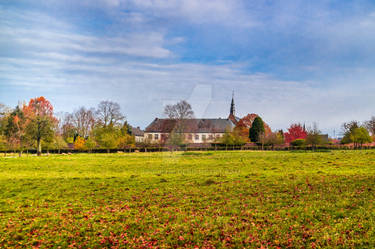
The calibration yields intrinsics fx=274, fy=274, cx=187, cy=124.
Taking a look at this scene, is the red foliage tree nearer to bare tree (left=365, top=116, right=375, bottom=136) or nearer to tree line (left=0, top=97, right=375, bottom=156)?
tree line (left=0, top=97, right=375, bottom=156)

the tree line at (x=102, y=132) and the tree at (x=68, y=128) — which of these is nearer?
the tree line at (x=102, y=132)

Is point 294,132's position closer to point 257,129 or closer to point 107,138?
point 257,129

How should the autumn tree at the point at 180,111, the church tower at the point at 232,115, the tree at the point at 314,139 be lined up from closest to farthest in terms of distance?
1. the autumn tree at the point at 180,111
2. the tree at the point at 314,139
3. the church tower at the point at 232,115

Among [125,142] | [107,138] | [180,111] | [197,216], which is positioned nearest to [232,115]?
[125,142]

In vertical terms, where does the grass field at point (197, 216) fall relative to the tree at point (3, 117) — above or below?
below

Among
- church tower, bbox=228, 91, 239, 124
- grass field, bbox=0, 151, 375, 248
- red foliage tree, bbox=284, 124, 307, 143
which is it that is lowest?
grass field, bbox=0, 151, 375, 248

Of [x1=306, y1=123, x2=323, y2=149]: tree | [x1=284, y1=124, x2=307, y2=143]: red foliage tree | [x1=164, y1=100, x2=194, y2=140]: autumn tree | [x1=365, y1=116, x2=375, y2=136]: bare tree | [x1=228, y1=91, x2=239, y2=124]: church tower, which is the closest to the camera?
[x1=164, y1=100, x2=194, y2=140]: autumn tree

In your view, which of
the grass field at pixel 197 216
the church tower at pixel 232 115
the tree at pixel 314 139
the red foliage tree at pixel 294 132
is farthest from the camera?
the church tower at pixel 232 115

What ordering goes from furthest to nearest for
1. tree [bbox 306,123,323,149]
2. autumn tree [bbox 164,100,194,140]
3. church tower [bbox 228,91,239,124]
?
church tower [bbox 228,91,239,124] < tree [bbox 306,123,323,149] < autumn tree [bbox 164,100,194,140]

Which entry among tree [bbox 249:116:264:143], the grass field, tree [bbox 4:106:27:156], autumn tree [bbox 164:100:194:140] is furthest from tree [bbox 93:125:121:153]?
the grass field

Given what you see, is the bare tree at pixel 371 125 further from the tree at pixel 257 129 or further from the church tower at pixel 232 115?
the church tower at pixel 232 115

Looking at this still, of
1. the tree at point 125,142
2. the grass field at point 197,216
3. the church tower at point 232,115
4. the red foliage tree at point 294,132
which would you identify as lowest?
the grass field at point 197,216

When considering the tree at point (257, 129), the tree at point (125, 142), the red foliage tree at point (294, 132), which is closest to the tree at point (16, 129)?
the tree at point (125, 142)

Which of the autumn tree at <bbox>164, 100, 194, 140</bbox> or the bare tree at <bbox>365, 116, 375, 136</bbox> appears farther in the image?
the bare tree at <bbox>365, 116, 375, 136</bbox>
